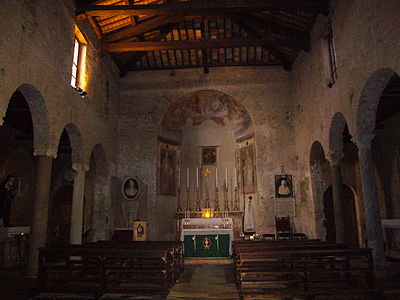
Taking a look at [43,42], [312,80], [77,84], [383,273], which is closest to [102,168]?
[77,84]

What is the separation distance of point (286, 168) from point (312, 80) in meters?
3.97

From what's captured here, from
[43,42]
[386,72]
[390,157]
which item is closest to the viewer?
[386,72]

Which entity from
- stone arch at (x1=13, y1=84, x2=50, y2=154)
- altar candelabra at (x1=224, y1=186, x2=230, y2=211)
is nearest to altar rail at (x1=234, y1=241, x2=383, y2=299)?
stone arch at (x1=13, y1=84, x2=50, y2=154)

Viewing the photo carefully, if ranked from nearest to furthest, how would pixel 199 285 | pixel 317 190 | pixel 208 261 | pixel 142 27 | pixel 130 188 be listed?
pixel 199 285
pixel 208 261
pixel 317 190
pixel 142 27
pixel 130 188

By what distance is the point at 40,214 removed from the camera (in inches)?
332

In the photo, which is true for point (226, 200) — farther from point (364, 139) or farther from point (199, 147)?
point (364, 139)

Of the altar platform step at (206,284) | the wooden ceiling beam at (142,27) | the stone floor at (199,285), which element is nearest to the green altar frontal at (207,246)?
the altar platform step at (206,284)

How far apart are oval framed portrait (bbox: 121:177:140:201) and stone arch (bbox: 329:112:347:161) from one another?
8.04 metres

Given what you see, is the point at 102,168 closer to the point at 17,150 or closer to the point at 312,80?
the point at 17,150

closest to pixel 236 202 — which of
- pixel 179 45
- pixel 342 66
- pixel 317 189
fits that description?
pixel 317 189

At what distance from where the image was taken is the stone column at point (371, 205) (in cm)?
796

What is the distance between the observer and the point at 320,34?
11.1 m

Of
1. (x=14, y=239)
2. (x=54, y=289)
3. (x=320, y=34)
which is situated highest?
(x=320, y=34)

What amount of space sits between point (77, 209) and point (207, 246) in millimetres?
4618
